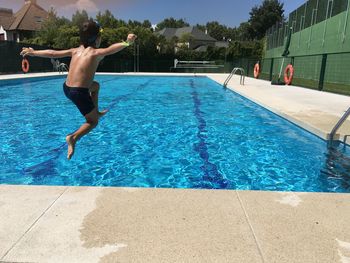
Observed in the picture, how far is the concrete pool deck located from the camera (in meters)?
2.39

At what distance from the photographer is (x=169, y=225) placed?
279cm

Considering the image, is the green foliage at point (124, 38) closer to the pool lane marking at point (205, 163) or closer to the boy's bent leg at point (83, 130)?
the pool lane marking at point (205, 163)

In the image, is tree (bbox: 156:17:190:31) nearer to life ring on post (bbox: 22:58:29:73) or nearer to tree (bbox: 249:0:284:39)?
tree (bbox: 249:0:284:39)

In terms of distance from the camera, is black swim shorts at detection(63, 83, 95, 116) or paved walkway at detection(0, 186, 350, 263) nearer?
paved walkway at detection(0, 186, 350, 263)

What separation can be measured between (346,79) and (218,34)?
100269 mm

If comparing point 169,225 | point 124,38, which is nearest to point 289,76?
point 169,225

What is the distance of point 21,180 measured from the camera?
5188 mm

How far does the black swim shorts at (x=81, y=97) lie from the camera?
382 centimetres

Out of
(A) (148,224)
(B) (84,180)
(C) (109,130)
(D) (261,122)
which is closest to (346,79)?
(D) (261,122)

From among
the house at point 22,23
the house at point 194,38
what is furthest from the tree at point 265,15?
the house at point 22,23

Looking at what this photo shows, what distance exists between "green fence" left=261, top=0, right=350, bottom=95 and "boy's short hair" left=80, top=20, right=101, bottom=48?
14585 millimetres

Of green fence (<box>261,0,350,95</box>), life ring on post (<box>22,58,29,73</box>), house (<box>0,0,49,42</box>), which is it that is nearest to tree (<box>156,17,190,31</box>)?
house (<box>0,0,49,42</box>)

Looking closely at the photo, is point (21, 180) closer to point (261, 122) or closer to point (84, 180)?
point (84, 180)

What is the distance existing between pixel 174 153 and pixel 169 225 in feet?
12.8
